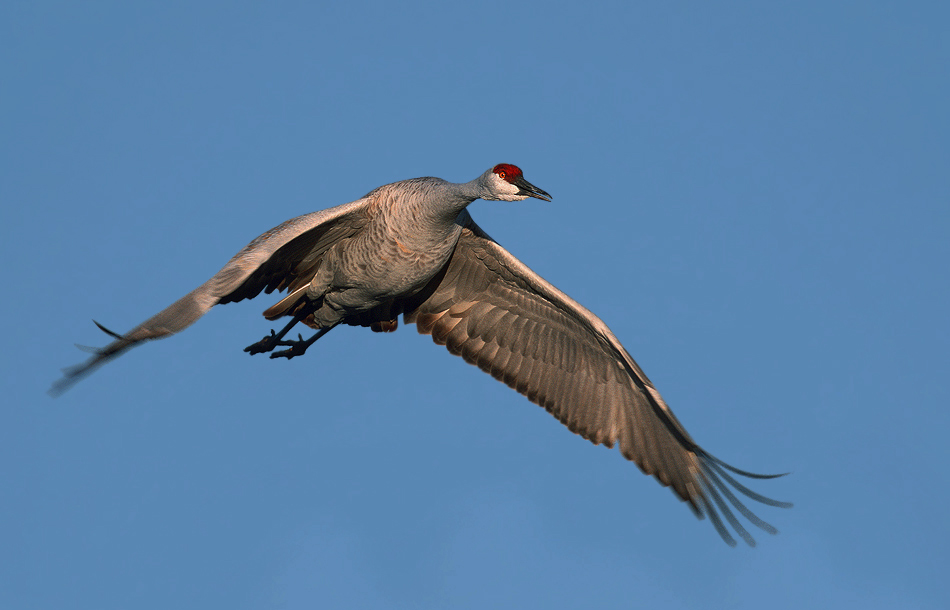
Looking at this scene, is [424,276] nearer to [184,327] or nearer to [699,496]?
[184,327]

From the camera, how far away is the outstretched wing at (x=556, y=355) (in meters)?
14.7

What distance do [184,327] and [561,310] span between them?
253 inches

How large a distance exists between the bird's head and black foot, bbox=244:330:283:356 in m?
4.74

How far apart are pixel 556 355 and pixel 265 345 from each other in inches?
196

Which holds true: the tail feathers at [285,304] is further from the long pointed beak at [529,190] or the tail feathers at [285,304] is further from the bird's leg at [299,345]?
the long pointed beak at [529,190]

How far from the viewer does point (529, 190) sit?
1340 cm

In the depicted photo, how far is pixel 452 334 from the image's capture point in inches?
645

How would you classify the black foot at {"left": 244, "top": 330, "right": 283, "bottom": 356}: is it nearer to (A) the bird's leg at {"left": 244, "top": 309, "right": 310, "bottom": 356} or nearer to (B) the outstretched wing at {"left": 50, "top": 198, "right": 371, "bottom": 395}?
(A) the bird's leg at {"left": 244, "top": 309, "right": 310, "bottom": 356}

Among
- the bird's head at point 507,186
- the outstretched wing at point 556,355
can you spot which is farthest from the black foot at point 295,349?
the bird's head at point 507,186

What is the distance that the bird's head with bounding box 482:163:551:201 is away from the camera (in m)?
13.4

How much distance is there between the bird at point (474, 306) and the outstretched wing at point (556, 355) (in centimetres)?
2

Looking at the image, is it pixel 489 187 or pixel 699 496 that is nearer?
pixel 489 187

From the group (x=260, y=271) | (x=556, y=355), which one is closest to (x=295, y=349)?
(x=260, y=271)

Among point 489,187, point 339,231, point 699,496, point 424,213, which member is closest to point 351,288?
point 339,231
